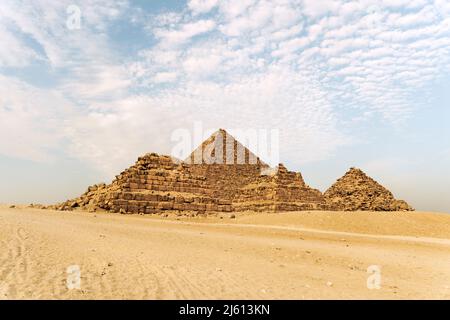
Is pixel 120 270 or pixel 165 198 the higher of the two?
pixel 165 198

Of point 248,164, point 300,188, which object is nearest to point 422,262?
point 300,188

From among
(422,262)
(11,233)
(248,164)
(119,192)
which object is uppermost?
(248,164)

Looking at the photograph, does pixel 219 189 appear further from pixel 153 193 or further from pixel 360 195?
pixel 153 193

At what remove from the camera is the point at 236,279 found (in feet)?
22.2

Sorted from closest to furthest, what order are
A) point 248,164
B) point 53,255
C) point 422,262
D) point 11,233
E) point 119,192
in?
point 53,255 → point 11,233 → point 422,262 → point 119,192 → point 248,164

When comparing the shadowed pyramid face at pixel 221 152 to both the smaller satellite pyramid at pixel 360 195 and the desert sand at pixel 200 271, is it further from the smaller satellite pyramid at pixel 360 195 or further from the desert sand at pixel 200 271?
the desert sand at pixel 200 271

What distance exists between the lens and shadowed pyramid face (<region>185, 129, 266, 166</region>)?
5884 centimetres

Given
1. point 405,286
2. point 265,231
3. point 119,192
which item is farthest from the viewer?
point 119,192

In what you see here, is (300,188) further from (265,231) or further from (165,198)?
(265,231)
